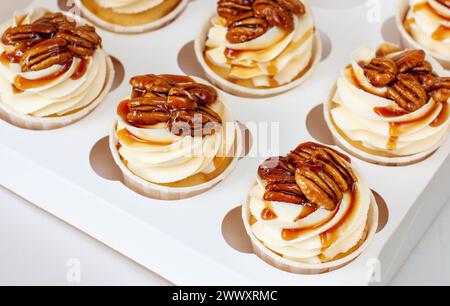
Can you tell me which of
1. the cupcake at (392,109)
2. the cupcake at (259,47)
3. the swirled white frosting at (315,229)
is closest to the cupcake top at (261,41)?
the cupcake at (259,47)

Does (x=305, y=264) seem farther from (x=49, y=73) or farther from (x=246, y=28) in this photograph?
(x=49, y=73)

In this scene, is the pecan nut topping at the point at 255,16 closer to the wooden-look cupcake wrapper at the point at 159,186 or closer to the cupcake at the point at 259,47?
the cupcake at the point at 259,47

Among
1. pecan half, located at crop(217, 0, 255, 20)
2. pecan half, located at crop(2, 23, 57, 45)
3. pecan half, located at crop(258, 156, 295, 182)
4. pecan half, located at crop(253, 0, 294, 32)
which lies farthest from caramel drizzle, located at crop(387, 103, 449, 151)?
pecan half, located at crop(2, 23, 57, 45)

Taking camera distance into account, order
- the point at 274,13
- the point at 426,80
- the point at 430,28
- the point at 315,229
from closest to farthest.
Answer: the point at 315,229 < the point at 426,80 < the point at 274,13 < the point at 430,28

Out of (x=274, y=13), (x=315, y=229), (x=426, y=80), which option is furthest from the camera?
(x=274, y=13)

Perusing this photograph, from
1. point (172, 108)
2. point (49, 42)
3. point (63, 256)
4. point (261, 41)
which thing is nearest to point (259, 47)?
point (261, 41)

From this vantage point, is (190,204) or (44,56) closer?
(190,204)

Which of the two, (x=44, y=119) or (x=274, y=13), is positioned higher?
(x=274, y=13)
